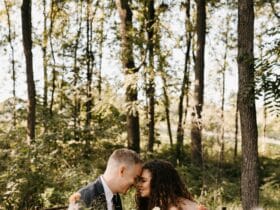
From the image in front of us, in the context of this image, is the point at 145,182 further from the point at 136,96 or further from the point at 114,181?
the point at 136,96

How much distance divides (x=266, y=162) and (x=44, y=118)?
32.3 ft

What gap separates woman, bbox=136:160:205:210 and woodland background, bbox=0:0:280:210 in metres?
3.11

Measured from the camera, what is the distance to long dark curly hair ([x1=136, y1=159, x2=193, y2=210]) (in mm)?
3967

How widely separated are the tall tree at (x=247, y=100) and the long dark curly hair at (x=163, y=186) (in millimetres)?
3805

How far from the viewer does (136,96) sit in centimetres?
1413

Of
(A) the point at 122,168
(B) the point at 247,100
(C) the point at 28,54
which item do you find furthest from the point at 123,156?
(C) the point at 28,54

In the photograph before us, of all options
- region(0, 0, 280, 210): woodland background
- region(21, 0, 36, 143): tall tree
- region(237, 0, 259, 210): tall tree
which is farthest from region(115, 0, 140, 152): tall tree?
region(237, 0, 259, 210): tall tree

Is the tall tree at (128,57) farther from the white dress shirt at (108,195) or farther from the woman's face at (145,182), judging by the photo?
the white dress shirt at (108,195)

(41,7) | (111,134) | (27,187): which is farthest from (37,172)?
(41,7)

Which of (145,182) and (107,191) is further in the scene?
(145,182)

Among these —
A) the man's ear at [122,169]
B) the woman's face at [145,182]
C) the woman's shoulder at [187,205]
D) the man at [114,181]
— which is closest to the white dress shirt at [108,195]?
the man at [114,181]

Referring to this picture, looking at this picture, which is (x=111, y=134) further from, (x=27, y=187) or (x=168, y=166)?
(x=168, y=166)

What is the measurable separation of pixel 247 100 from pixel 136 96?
6.62 m

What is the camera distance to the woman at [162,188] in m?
3.97
